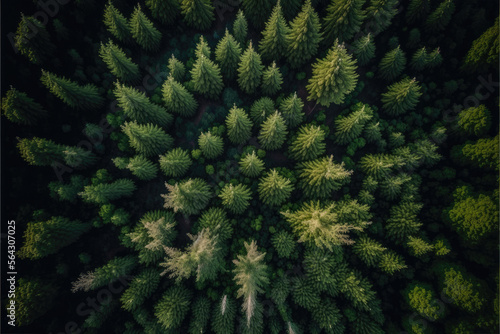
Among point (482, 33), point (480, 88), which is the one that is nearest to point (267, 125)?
point (480, 88)

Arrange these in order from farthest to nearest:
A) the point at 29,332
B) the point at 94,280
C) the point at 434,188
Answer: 1. the point at 434,188
2. the point at 29,332
3. the point at 94,280

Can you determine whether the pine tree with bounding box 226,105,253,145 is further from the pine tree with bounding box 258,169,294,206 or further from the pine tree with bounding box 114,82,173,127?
the pine tree with bounding box 114,82,173,127

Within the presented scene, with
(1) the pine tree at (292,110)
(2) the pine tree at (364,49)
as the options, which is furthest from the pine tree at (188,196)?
(2) the pine tree at (364,49)

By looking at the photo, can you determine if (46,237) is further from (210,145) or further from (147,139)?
(210,145)

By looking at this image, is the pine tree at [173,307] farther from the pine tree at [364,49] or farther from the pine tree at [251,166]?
the pine tree at [364,49]

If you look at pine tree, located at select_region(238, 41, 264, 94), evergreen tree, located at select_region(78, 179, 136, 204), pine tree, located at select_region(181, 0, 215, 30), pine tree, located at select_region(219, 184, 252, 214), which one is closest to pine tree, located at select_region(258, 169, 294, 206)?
pine tree, located at select_region(219, 184, 252, 214)

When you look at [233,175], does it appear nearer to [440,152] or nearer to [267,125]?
[267,125]
